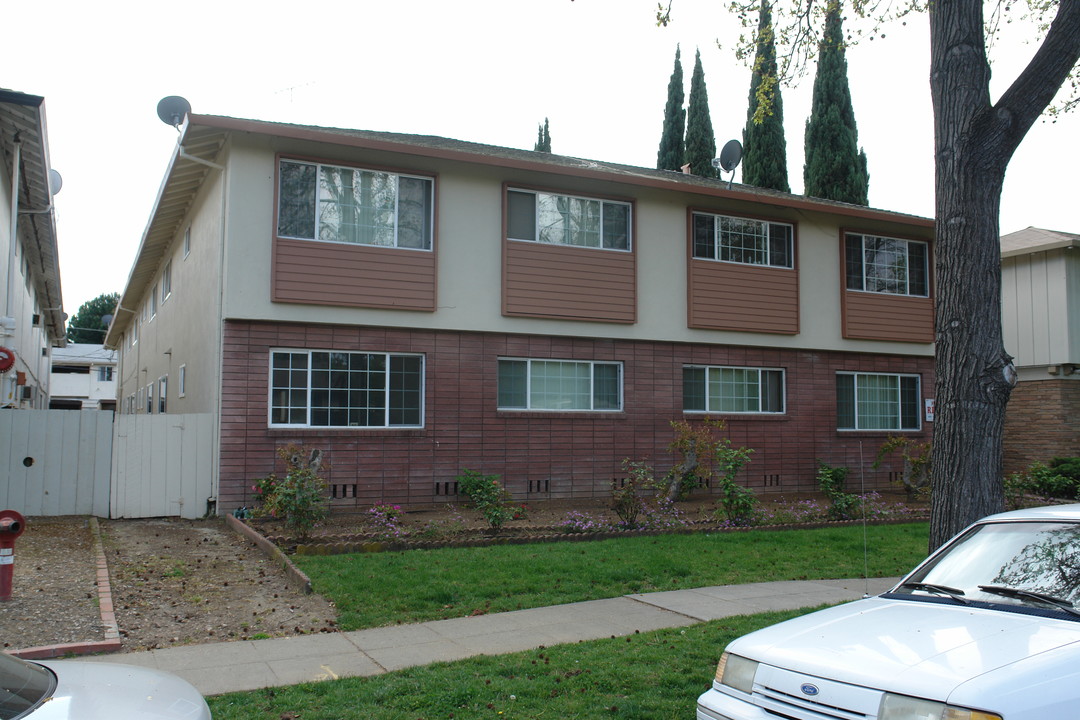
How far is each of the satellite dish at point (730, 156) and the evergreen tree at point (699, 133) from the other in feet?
52.0

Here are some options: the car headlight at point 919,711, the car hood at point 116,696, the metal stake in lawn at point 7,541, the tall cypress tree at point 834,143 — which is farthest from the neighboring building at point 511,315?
the tall cypress tree at point 834,143

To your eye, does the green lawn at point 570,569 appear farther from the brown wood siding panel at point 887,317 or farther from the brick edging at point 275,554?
the brown wood siding panel at point 887,317

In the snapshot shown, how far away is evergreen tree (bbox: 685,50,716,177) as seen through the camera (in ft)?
112

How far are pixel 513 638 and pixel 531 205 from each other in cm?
982

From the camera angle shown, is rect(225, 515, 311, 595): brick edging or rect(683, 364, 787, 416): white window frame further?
rect(683, 364, 787, 416): white window frame

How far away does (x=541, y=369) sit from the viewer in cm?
1557

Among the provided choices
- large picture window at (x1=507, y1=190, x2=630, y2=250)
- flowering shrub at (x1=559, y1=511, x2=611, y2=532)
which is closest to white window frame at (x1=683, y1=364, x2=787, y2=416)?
large picture window at (x1=507, y1=190, x2=630, y2=250)

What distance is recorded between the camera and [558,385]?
1567cm

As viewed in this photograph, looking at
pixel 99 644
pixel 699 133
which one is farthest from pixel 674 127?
pixel 99 644

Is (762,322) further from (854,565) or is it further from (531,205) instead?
(854,565)

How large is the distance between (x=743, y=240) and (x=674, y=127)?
20.1 m

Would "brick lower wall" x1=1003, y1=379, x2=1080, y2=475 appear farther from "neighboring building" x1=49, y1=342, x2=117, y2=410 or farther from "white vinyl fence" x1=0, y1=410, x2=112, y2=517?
"neighboring building" x1=49, y1=342, x2=117, y2=410

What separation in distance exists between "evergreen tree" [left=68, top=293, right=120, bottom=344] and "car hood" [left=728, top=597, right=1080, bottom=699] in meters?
84.4

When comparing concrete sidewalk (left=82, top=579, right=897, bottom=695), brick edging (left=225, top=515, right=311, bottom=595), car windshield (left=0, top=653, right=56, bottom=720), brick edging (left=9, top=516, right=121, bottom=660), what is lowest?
concrete sidewalk (left=82, top=579, right=897, bottom=695)
